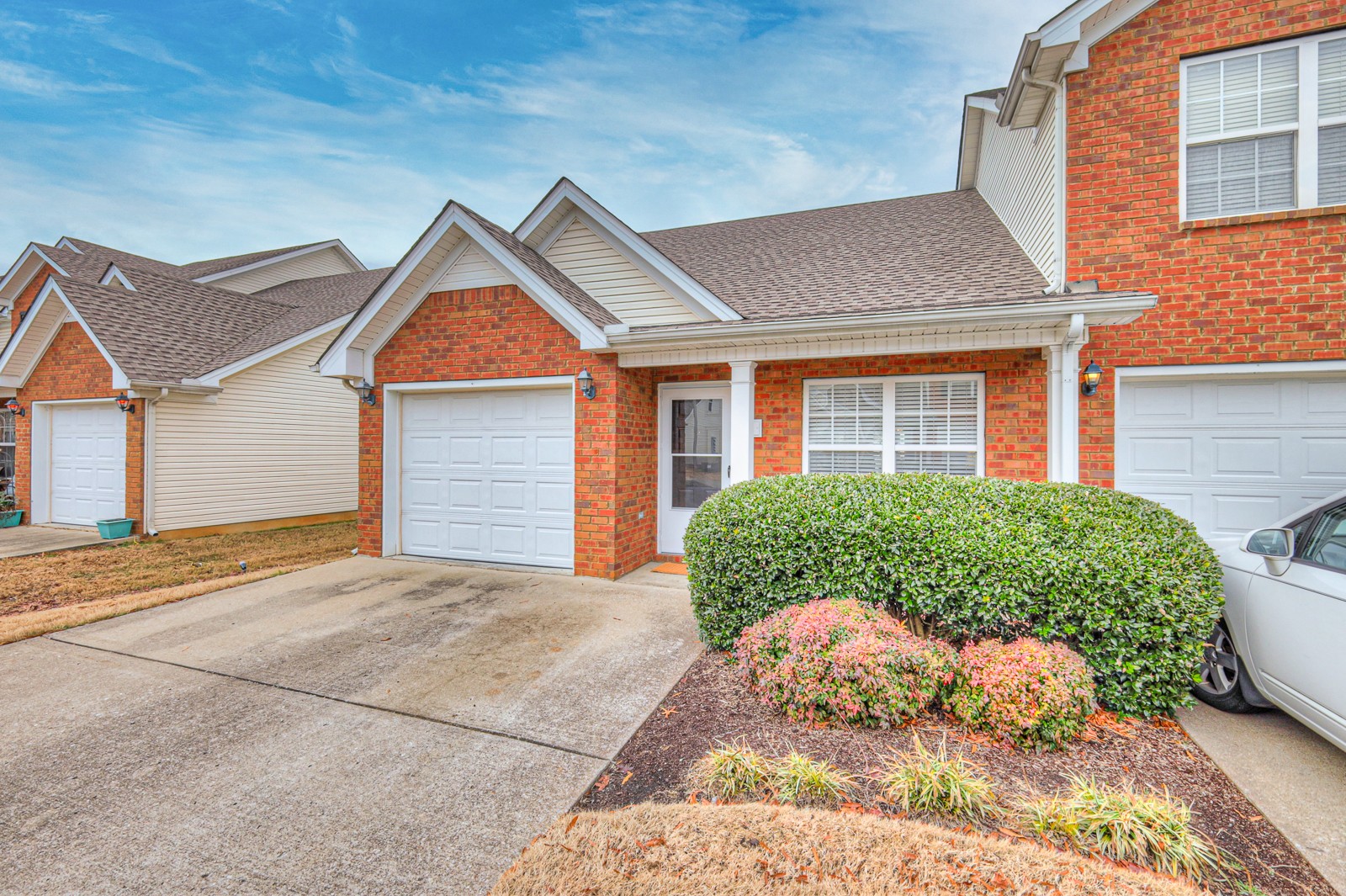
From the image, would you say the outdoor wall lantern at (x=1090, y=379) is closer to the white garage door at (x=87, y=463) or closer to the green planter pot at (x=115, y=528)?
the green planter pot at (x=115, y=528)

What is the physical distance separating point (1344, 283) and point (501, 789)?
777 centimetres

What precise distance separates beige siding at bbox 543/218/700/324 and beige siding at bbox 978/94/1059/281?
13.2ft

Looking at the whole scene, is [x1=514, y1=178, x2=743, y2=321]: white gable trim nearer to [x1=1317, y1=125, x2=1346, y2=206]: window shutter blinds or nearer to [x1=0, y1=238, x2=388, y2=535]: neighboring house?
[x1=0, y1=238, x2=388, y2=535]: neighboring house

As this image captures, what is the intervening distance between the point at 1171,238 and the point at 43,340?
17732mm

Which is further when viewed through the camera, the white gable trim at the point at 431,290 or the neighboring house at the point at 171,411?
the neighboring house at the point at 171,411

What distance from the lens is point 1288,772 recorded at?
2.93 metres

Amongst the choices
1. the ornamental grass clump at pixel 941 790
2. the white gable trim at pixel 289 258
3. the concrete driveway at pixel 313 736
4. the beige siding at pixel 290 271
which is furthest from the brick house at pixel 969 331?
the beige siding at pixel 290 271

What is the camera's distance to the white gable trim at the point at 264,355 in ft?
33.0

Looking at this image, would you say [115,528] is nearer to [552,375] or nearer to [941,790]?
[552,375]

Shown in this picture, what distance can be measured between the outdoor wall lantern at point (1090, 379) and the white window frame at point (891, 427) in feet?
3.03

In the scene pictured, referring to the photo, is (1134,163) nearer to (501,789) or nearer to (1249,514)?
(1249,514)

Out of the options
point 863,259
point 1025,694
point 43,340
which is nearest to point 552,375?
point 863,259

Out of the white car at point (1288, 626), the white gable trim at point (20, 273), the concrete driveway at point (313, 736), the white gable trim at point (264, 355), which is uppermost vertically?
the white gable trim at point (20, 273)

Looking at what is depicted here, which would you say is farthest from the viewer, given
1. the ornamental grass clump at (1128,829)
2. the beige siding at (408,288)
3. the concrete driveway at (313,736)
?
the beige siding at (408,288)
